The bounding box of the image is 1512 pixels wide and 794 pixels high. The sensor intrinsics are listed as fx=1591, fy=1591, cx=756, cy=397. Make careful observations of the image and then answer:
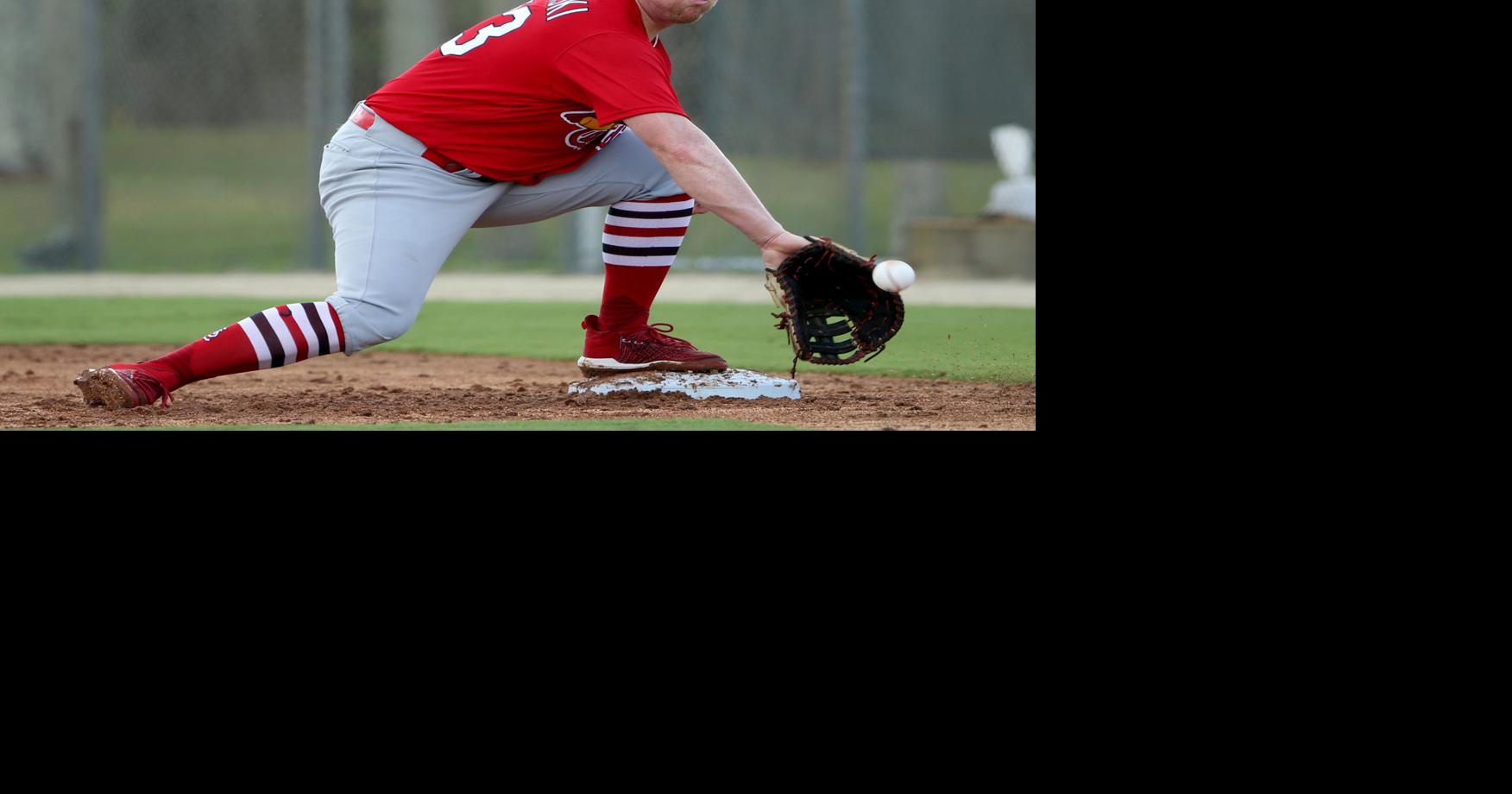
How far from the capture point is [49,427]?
13.2 feet

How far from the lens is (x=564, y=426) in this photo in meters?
3.94

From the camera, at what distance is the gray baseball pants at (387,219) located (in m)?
4.19

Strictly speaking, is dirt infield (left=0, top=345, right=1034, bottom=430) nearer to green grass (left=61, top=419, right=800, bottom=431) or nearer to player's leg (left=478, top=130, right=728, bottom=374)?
green grass (left=61, top=419, right=800, bottom=431)

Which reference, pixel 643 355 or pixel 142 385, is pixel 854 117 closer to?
pixel 643 355

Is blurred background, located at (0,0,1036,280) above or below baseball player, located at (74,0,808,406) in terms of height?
above

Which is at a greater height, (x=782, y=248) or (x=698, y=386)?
(x=782, y=248)

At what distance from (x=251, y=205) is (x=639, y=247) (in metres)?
8.87

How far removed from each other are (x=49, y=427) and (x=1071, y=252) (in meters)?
2.57

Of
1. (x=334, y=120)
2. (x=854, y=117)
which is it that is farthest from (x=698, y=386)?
(x=334, y=120)

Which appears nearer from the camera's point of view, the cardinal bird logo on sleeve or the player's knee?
the player's knee

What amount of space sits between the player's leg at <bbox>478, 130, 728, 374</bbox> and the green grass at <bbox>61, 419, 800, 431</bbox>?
71 centimetres

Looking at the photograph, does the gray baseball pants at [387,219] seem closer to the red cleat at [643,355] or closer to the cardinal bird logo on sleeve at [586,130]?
the cardinal bird logo on sleeve at [586,130]

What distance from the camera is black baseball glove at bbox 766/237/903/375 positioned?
4.27 m

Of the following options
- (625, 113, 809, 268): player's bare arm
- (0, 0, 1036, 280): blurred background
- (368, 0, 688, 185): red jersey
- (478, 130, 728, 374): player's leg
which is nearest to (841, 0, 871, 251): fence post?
(0, 0, 1036, 280): blurred background
